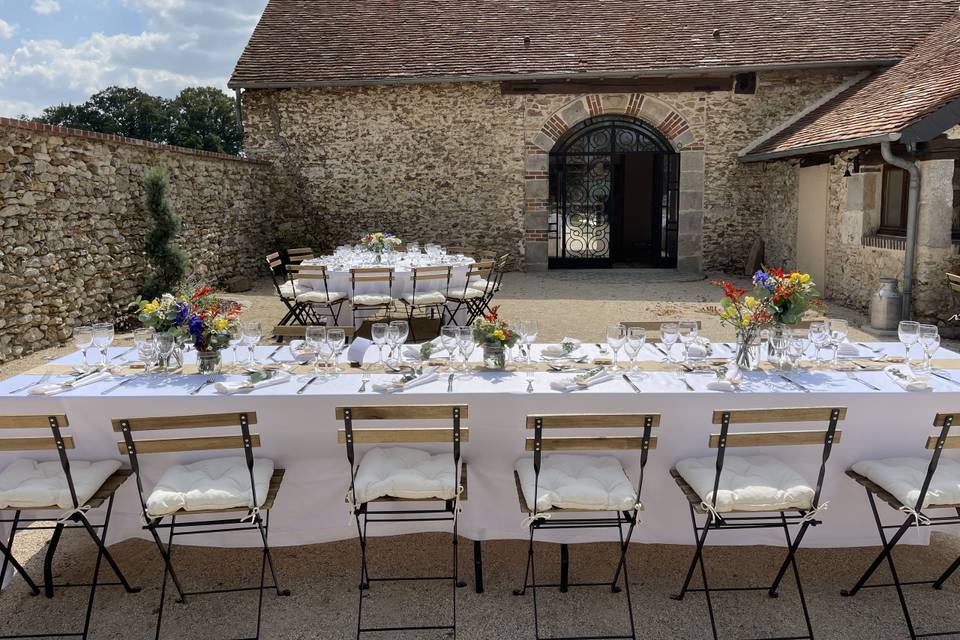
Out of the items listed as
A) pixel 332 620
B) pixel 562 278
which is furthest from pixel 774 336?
pixel 562 278

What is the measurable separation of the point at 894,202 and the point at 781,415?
→ 799 centimetres

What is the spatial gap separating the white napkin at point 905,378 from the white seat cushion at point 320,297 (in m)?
4.97

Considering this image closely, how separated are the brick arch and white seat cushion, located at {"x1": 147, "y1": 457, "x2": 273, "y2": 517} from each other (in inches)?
416

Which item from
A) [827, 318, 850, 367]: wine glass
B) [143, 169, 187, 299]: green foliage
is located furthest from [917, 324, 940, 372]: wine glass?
[143, 169, 187, 299]: green foliage

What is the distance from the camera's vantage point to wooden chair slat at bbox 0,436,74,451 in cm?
280

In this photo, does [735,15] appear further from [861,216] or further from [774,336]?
[774,336]

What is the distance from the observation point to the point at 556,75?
12055 millimetres

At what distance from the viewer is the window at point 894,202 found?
8.98 metres

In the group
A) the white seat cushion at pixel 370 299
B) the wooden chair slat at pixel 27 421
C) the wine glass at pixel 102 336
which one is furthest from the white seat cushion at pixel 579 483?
the white seat cushion at pixel 370 299

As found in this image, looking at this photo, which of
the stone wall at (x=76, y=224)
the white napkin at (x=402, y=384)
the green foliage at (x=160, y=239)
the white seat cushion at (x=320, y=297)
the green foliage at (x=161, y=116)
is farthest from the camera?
the green foliage at (x=161, y=116)

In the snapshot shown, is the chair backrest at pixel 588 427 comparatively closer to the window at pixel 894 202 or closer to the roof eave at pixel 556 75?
the window at pixel 894 202

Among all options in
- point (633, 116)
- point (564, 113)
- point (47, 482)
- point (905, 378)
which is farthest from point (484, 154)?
point (47, 482)

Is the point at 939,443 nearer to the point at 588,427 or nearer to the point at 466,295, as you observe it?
the point at 588,427

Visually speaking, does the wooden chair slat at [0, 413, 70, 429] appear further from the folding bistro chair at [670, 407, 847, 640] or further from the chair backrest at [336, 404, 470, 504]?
the folding bistro chair at [670, 407, 847, 640]
